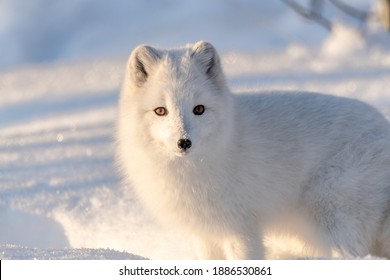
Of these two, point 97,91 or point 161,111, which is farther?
point 97,91

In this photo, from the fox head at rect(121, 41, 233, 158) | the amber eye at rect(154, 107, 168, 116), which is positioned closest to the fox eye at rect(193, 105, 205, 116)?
the fox head at rect(121, 41, 233, 158)

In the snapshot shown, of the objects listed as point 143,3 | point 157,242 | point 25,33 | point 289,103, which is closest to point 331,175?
point 289,103

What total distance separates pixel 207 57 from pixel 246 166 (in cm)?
49

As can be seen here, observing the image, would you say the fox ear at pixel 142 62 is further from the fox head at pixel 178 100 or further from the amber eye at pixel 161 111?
the amber eye at pixel 161 111

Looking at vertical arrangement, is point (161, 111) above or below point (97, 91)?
above

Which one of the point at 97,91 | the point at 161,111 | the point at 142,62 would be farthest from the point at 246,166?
the point at 97,91

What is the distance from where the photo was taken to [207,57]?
114 inches

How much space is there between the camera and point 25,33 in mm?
13117

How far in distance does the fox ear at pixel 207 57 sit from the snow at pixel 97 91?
0.73 meters

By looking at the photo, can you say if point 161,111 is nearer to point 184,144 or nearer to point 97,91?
point 184,144

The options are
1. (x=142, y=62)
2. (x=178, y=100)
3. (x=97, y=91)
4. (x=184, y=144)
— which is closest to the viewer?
(x=184, y=144)

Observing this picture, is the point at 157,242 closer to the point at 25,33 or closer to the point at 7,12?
the point at 25,33
